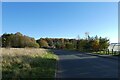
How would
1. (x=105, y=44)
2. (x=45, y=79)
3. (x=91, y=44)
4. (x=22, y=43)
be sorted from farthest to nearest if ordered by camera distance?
1. (x=22, y=43)
2. (x=91, y=44)
3. (x=105, y=44)
4. (x=45, y=79)

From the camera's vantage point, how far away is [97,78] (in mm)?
14406

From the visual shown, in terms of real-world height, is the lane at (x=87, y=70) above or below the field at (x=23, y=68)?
below

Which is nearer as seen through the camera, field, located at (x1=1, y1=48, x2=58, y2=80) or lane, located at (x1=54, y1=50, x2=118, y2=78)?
field, located at (x1=1, y1=48, x2=58, y2=80)

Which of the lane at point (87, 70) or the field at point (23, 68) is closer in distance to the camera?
the field at point (23, 68)

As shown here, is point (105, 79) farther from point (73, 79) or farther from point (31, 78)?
point (31, 78)

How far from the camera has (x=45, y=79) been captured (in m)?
13.2

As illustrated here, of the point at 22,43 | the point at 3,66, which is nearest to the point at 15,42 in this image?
the point at 22,43

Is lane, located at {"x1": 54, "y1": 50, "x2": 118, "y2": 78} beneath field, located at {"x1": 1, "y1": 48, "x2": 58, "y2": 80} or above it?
beneath

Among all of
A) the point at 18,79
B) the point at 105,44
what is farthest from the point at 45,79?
the point at 105,44

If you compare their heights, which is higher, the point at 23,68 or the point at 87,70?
the point at 23,68

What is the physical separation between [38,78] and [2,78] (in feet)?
5.65

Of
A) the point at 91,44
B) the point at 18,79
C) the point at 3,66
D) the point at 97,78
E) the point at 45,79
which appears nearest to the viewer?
the point at 18,79

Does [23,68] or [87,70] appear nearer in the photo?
[23,68]

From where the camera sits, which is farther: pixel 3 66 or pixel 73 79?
pixel 3 66
